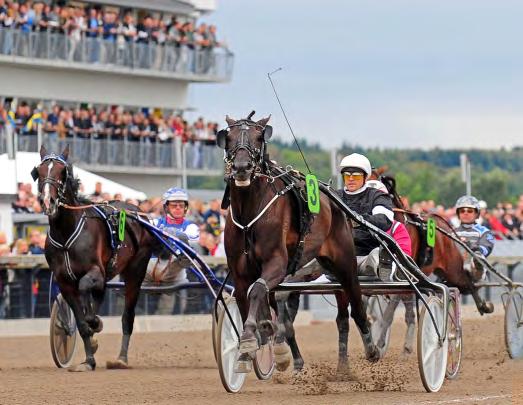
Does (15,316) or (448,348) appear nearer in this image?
(448,348)

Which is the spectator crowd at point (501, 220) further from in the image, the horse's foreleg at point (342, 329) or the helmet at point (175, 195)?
the horse's foreleg at point (342, 329)

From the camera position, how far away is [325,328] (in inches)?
819

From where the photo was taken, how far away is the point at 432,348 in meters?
11.2

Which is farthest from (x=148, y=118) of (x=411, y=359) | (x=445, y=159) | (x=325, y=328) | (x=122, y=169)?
(x=445, y=159)

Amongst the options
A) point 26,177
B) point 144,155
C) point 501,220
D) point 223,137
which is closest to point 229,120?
point 223,137

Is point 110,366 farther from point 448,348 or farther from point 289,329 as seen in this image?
point 448,348

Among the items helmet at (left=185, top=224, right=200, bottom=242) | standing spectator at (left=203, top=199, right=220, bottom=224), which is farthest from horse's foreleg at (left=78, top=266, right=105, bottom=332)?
standing spectator at (left=203, top=199, right=220, bottom=224)

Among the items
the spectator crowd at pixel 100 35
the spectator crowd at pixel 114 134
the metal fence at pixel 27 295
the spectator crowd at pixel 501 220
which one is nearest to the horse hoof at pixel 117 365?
the metal fence at pixel 27 295

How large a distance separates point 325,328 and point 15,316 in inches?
175

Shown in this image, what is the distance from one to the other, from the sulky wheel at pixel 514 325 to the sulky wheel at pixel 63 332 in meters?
4.11

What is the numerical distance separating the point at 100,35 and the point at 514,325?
2216cm

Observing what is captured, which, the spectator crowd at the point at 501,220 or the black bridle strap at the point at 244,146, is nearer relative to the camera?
the black bridle strap at the point at 244,146

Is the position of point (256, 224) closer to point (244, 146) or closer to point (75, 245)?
point (244, 146)

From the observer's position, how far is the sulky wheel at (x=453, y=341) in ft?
38.7
